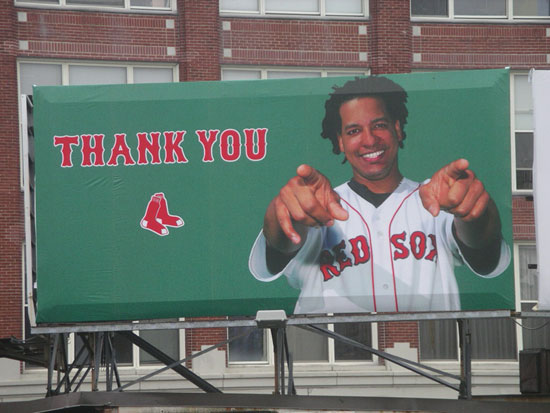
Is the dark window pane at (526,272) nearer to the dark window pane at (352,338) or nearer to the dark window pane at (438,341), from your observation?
the dark window pane at (438,341)

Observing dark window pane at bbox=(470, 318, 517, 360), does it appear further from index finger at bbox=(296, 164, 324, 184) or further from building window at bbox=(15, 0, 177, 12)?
index finger at bbox=(296, 164, 324, 184)

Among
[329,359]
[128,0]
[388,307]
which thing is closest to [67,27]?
[128,0]

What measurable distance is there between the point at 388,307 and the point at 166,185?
3.55 meters

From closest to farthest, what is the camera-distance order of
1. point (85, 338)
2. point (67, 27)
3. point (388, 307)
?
point (388, 307) < point (85, 338) < point (67, 27)

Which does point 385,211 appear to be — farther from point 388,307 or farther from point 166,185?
point 166,185

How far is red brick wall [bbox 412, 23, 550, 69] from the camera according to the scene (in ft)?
83.1

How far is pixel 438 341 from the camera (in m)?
25.0

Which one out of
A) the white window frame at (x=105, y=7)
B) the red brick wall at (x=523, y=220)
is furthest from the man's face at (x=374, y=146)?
the white window frame at (x=105, y=7)

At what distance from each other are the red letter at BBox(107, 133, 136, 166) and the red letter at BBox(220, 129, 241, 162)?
129 cm

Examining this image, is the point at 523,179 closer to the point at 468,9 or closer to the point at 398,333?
the point at 468,9

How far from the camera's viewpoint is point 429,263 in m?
13.8

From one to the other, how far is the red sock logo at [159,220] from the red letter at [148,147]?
2.11ft

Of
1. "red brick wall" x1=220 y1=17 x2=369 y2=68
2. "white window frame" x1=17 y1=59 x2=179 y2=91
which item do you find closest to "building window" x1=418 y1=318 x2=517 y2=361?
"red brick wall" x1=220 y1=17 x2=369 y2=68

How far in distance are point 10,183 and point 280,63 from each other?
7.24 metres
